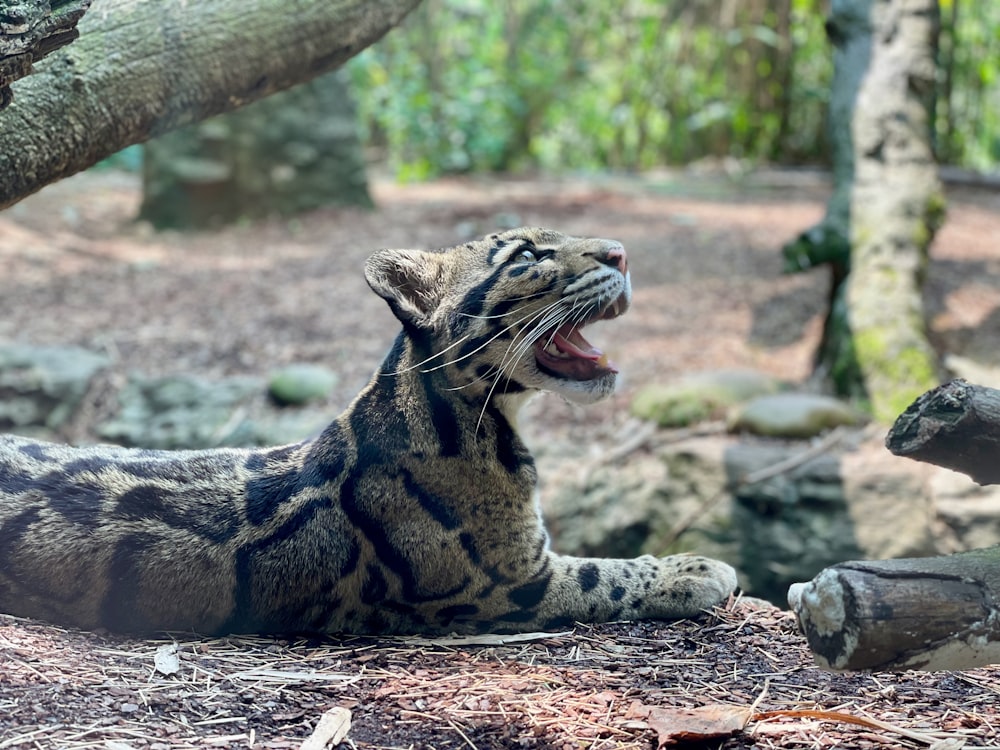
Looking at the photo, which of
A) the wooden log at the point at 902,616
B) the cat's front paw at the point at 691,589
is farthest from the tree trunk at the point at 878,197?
the wooden log at the point at 902,616

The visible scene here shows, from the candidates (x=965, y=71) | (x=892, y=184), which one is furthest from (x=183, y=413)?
(x=965, y=71)

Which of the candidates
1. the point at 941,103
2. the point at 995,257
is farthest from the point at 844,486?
the point at 941,103

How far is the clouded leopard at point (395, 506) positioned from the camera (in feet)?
14.3

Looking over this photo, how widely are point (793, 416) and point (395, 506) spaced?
5498 millimetres

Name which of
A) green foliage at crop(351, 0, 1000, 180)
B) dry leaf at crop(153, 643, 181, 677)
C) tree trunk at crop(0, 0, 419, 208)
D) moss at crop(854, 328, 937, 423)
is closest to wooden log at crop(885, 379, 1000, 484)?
dry leaf at crop(153, 643, 181, 677)

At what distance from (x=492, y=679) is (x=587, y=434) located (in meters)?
6.04

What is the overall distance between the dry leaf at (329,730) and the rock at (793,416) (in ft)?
20.7

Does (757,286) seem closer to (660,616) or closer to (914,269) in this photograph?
(914,269)

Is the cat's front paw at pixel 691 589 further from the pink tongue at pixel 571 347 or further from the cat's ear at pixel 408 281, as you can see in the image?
the cat's ear at pixel 408 281

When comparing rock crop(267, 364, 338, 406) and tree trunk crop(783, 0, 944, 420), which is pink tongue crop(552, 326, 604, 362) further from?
rock crop(267, 364, 338, 406)

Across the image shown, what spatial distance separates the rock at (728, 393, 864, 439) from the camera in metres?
9.12

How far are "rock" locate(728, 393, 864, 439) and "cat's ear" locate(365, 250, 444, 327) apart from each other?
5.12 meters

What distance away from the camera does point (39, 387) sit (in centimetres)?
1021

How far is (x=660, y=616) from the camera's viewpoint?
16.0 feet
